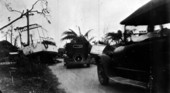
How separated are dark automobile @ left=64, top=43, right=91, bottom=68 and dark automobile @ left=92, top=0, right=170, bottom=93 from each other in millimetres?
8715

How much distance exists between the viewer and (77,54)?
16.9m

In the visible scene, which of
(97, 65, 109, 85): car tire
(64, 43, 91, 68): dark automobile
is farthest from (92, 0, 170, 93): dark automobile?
(64, 43, 91, 68): dark automobile

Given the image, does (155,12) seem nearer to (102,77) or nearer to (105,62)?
(105,62)

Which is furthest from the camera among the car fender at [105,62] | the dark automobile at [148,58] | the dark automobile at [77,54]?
the dark automobile at [77,54]

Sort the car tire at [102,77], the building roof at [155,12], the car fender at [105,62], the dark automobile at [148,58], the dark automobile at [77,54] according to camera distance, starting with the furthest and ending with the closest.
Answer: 1. the dark automobile at [77,54]
2. the car tire at [102,77]
3. the car fender at [105,62]
4. the building roof at [155,12]
5. the dark automobile at [148,58]

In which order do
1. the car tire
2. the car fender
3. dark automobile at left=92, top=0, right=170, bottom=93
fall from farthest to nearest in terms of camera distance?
the car tire → the car fender → dark automobile at left=92, top=0, right=170, bottom=93

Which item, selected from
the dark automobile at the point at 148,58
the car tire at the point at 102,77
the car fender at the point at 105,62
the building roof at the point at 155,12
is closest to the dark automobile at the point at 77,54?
the car tire at the point at 102,77

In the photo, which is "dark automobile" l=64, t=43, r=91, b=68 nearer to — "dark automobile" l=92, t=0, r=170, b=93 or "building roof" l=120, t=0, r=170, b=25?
"dark automobile" l=92, t=0, r=170, b=93

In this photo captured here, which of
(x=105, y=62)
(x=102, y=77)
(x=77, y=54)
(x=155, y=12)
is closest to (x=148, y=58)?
(x=155, y=12)

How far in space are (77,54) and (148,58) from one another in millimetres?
11923

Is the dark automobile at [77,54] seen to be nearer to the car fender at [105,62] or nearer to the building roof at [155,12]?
the car fender at [105,62]

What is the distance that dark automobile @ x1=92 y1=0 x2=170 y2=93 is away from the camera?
15.4 feet

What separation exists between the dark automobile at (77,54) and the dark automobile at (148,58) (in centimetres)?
872

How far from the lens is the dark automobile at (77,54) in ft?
53.8
